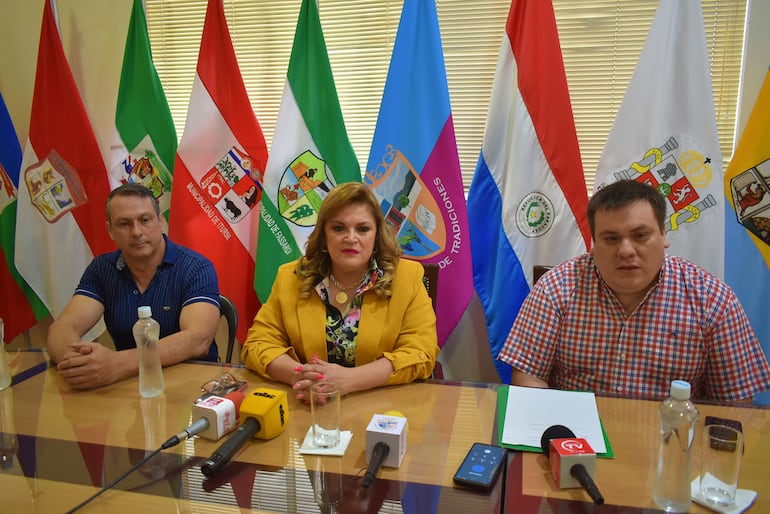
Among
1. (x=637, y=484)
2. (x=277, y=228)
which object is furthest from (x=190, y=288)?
(x=637, y=484)

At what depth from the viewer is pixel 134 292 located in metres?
2.05

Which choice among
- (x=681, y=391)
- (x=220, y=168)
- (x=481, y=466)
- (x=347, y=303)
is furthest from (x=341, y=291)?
(x=220, y=168)

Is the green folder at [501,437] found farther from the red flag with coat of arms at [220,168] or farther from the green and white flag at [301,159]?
the red flag with coat of arms at [220,168]

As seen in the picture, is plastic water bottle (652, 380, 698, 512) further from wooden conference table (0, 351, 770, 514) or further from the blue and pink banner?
the blue and pink banner

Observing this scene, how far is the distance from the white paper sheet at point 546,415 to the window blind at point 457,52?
158 cm

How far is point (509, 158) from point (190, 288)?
151cm

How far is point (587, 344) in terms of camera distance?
1.65 meters

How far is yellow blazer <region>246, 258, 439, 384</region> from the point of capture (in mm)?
1684

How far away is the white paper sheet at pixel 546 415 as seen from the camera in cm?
122

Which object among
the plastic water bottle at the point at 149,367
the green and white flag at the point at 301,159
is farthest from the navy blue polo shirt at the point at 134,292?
the green and white flag at the point at 301,159

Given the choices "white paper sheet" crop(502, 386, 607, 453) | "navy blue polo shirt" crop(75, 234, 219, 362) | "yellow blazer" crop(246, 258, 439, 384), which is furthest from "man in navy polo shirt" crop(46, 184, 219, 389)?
"white paper sheet" crop(502, 386, 607, 453)

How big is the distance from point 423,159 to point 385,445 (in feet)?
5.47

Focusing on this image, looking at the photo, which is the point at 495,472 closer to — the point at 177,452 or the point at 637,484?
the point at 637,484

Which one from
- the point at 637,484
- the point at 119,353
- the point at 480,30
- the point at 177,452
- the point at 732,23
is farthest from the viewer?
the point at 480,30
